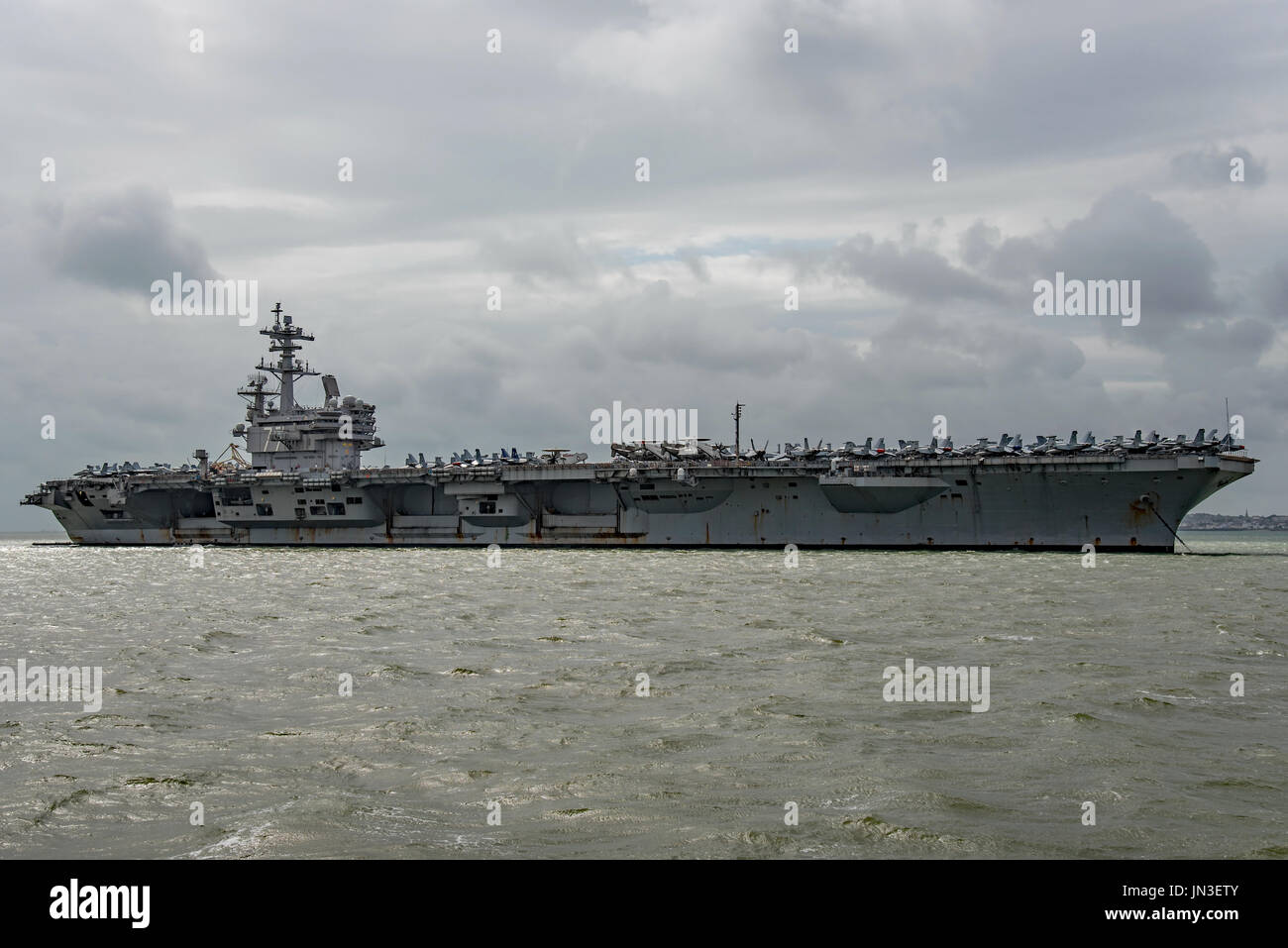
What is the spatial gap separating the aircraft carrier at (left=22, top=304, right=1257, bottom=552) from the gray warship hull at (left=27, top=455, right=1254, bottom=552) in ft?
0.20

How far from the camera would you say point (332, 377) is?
55688 mm

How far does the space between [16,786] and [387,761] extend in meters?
2.54

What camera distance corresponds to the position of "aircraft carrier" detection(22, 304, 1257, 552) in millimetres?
34062

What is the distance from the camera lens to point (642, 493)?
40.1 meters

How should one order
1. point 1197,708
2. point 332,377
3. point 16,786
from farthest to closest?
point 332,377 < point 1197,708 < point 16,786

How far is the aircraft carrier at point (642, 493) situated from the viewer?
34062 mm

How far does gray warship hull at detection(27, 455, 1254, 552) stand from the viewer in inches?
1339

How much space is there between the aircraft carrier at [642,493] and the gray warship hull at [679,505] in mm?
60

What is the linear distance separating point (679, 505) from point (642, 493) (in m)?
1.45

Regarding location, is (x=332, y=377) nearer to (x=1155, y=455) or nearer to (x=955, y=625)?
(x=1155, y=455)

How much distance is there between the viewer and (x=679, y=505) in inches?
1576

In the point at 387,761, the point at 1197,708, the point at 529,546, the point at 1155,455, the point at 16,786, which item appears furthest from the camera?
the point at 529,546

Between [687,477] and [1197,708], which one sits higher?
[687,477]
